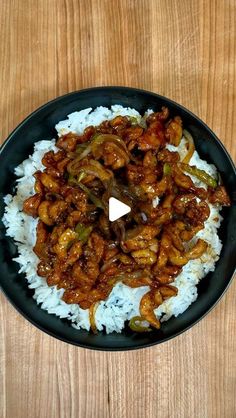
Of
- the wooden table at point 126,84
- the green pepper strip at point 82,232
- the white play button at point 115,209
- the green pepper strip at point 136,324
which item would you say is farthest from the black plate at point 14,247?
the white play button at point 115,209

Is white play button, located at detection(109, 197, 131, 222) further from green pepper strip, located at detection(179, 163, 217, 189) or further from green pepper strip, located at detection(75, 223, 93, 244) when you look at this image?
green pepper strip, located at detection(179, 163, 217, 189)

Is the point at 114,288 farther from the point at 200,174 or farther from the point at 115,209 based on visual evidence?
the point at 200,174

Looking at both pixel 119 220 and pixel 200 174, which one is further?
pixel 200 174

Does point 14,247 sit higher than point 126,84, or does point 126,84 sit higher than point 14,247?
point 126,84

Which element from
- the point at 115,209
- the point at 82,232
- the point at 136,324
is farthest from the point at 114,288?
the point at 115,209

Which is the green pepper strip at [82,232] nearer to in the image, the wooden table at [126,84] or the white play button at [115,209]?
the white play button at [115,209]

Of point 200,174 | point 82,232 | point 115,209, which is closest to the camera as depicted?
point 115,209

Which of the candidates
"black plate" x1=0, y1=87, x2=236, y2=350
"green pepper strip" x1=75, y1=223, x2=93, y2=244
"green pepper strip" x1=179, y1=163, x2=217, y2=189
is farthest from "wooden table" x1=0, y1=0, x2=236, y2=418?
"green pepper strip" x1=75, y1=223, x2=93, y2=244
